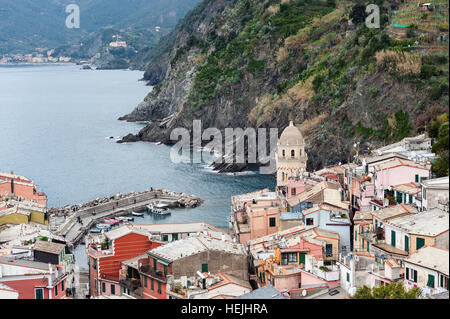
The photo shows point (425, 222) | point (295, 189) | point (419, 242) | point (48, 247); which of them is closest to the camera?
point (419, 242)

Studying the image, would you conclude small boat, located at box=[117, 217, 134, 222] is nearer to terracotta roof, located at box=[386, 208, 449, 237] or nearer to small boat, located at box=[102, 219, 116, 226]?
small boat, located at box=[102, 219, 116, 226]

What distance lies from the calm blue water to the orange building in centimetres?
2127

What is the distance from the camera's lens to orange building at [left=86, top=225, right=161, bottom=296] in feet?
87.0

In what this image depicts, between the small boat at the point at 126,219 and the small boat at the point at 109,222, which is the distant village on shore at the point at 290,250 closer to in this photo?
the small boat at the point at 109,222

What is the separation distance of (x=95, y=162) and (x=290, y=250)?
2529 inches

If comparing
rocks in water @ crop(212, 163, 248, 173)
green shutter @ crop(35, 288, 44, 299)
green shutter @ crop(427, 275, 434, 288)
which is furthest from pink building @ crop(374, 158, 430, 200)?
rocks in water @ crop(212, 163, 248, 173)

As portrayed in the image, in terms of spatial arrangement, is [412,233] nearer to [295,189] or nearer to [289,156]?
[295,189]

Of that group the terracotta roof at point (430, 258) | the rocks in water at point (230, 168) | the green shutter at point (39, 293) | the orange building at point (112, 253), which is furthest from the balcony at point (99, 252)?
the rocks in water at point (230, 168)

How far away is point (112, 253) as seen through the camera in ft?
91.2

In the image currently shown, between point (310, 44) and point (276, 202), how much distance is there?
53.6 meters

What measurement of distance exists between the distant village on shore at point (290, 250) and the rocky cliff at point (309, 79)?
462 inches

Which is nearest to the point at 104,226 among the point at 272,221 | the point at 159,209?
the point at 159,209
